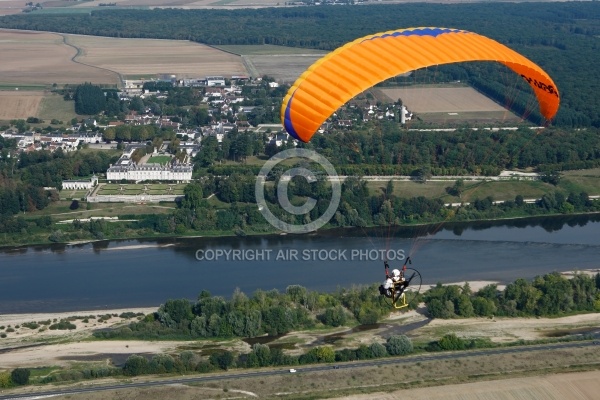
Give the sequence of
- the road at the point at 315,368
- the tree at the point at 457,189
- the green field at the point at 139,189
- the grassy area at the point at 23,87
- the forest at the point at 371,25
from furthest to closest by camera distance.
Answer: the forest at the point at 371,25 < the grassy area at the point at 23,87 < the green field at the point at 139,189 < the tree at the point at 457,189 < the road at the point at 315,368

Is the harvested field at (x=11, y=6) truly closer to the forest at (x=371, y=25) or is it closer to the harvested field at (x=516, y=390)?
the forest at (x=371, y=25)

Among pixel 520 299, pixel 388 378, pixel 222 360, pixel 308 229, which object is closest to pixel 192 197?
pixel 308 229

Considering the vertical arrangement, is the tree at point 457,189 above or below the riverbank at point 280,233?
above

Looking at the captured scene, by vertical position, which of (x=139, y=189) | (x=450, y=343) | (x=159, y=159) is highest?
(x=159, y=159)
